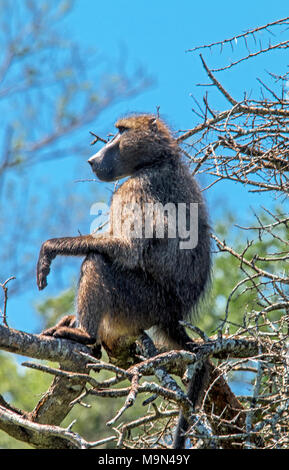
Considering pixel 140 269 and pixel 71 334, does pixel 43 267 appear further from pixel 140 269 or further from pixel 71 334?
pixel 140 269

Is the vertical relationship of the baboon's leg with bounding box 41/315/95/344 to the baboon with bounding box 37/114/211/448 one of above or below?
below

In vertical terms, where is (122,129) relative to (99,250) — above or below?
above

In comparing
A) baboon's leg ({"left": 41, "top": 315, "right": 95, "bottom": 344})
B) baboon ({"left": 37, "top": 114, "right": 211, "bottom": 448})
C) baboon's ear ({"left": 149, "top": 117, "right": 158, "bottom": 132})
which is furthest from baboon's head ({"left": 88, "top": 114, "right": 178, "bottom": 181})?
baboon's leg ({"left": 41, "top": 315, "right": 95, "bottom": 344})

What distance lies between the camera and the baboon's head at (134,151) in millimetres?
5215

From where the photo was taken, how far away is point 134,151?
5250 millimetres

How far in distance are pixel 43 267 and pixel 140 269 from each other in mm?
727

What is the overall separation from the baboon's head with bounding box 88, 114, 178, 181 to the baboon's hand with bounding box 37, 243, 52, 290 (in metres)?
0.95

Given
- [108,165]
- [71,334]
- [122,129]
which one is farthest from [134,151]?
[71,334]

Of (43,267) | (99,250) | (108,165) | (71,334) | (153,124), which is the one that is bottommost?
(71,334)

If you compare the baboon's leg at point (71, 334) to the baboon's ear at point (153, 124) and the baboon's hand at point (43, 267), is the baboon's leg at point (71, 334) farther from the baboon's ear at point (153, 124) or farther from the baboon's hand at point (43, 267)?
the baboon's ear at point (153, 124)

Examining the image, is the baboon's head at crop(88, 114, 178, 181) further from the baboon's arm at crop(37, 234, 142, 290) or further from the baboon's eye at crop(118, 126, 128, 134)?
the baboon's arm at crop(37, 234, 142, 290)

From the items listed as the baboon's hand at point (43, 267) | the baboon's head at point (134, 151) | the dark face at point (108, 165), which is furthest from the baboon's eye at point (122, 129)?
the baboon's hand at point (43, 267)

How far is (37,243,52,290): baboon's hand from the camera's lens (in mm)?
4582
